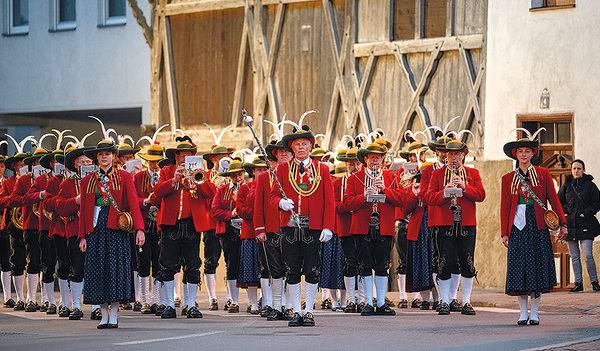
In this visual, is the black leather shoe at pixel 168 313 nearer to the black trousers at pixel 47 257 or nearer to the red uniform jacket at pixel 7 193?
the black trousers at pixel 47 257

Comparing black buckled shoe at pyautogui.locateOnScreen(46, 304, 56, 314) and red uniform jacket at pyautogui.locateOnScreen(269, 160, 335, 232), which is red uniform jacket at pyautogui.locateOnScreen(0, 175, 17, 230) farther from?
red uniform jacket at pyautogui.locateOnScreen(269, 160, 335, 232)

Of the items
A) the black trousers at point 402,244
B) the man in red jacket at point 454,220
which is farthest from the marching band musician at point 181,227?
the black trousers at point 402,244

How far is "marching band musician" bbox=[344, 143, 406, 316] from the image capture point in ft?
40.5

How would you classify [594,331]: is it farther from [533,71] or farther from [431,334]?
[533,71]

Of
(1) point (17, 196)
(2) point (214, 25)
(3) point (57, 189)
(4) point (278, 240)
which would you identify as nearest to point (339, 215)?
(4) point (278, 240)

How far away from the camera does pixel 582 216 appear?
609 inches

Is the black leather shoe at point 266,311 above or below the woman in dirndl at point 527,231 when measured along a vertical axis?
below

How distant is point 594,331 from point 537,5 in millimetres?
8528

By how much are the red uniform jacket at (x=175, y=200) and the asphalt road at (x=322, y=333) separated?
3.90ft

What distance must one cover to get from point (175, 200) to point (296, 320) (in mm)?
2601

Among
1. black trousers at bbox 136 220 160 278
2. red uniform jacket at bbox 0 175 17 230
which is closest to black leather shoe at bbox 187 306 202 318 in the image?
black trousers at bbox 136 220 160 278

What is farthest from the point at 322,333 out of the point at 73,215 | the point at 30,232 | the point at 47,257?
the point at 30,232

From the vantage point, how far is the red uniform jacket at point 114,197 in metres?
10.7

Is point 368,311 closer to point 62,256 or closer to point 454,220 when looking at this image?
point 454,220
